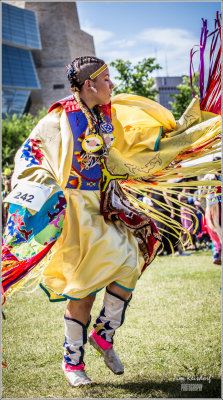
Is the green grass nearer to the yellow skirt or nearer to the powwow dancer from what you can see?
the powwow dancer

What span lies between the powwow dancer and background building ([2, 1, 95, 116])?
3403cm

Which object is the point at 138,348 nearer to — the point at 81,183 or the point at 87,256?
the point at 87,256

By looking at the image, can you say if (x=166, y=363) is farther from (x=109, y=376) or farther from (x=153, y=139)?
(x=153, y=139)

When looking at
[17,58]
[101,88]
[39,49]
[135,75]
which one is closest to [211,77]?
[101,88]

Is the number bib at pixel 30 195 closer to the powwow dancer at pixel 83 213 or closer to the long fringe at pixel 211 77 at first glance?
the powwow dancer at pixel 83 213

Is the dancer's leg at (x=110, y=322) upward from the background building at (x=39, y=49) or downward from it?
downward

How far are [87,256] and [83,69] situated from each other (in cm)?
122

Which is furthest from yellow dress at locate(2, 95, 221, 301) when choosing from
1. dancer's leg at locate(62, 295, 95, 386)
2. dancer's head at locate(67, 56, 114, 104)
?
dancer's head at locate(67, 56, 114, 104)

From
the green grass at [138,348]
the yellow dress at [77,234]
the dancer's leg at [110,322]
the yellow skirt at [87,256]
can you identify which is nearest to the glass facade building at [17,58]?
the green grass at [138,348]

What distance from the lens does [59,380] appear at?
273 cm

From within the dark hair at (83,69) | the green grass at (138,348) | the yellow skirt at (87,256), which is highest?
the dark hair at (83,69)

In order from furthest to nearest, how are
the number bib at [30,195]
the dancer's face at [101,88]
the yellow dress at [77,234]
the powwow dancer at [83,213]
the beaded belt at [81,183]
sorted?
the dancer's face at [101,88]
the beaded belt at [81,183]
the yellow dress at [77,234]
the powwow dancer at [83,213]
the number bib at [30,195]

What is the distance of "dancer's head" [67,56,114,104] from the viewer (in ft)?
9.30

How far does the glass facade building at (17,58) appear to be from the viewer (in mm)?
35250
